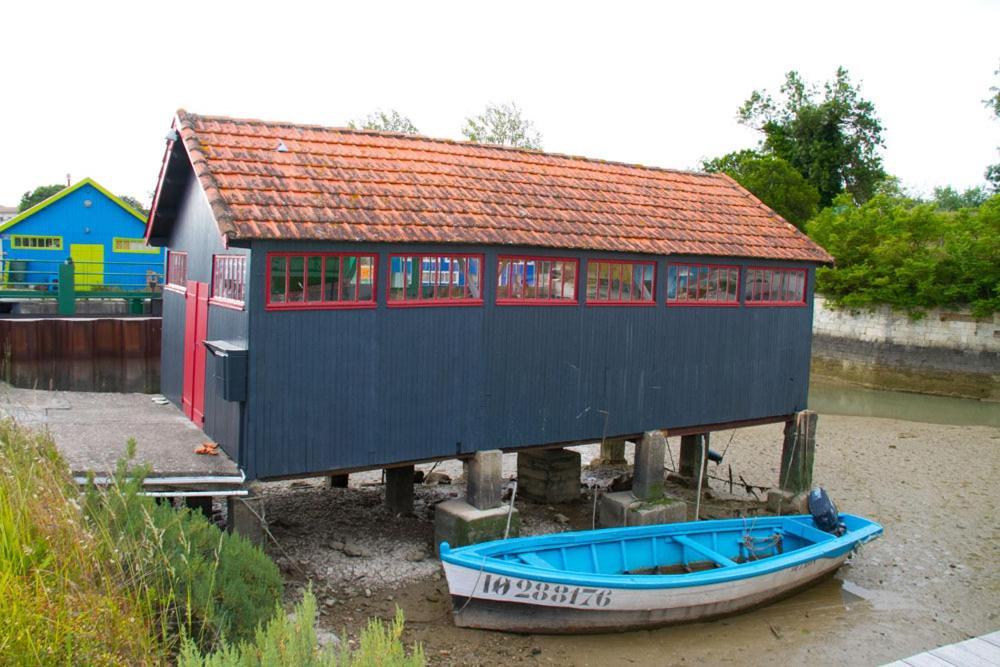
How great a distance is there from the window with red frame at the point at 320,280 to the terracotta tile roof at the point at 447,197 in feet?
1.18

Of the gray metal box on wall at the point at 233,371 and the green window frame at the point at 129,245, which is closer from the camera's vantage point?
the gray metal box on wall at the point at 233,371

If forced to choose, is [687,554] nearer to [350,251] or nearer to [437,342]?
[437,342]

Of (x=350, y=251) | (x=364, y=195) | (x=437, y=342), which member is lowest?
(x=437, y=342)

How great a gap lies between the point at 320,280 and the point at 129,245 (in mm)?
24236

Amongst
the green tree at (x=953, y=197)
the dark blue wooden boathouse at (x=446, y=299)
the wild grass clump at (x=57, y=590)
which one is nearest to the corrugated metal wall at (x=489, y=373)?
the dark blue wooden boathouse at (x=446, y=299)

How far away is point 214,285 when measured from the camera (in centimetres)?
1212

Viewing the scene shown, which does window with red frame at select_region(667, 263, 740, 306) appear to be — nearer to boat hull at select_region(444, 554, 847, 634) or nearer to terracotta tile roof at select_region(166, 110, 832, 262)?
terracotta tile roof at select_region(166, 110, 832, 262)

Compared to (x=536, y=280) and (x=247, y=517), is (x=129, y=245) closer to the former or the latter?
(x=536, y=280)

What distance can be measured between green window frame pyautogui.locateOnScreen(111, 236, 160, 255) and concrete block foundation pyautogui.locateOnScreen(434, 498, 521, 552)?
22760 mm

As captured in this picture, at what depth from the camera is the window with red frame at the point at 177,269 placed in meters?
13.9

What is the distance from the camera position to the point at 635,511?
14.4 m

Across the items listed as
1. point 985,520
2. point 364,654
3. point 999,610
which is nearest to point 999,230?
point 985,520

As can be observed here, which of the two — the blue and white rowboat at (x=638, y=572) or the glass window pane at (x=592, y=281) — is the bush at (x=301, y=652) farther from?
the glass window pane at (x=592, y=281)

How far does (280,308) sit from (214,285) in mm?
2151
